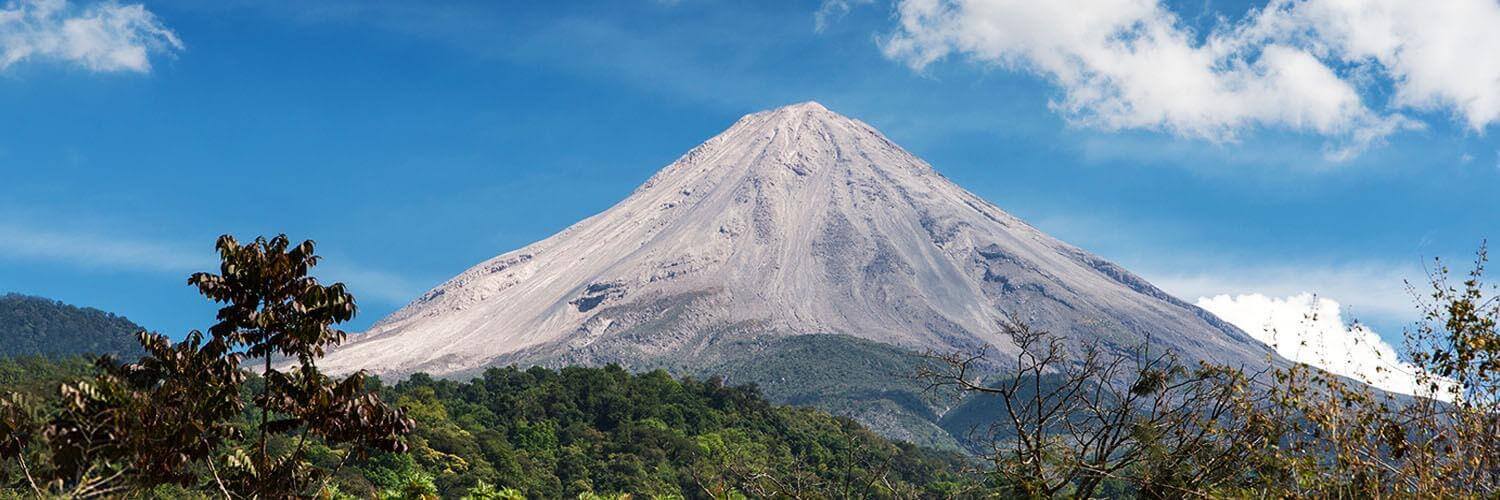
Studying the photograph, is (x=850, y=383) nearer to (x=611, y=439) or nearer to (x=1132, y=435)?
(x=611, y=439)

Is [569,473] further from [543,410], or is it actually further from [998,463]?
[998,463]

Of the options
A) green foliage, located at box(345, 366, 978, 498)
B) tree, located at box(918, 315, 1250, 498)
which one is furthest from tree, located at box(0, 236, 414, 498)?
green foliage, located at box(345, 366, 978, 498)

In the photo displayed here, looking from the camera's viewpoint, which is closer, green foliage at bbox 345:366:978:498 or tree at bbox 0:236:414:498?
tree at bbox 0:236:414:498

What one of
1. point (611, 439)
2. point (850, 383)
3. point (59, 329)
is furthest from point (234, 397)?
point (850, 383)

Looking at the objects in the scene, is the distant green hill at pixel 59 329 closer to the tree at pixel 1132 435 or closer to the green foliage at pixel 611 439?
the green foliage at pixel 611 439

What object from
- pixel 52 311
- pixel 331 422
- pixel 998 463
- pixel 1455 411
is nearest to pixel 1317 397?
pixel 1455 411

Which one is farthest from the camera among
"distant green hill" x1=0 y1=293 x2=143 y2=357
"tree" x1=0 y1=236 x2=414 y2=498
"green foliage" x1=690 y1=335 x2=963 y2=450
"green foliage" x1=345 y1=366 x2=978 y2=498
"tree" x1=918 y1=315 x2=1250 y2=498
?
"green foliage" x1=690 y1=335 x2=963 y2=450

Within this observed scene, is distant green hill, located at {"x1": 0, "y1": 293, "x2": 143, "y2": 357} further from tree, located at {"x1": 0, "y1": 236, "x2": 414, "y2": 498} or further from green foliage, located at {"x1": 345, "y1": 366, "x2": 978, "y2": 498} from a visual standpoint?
tree, located at {"x1": 0, "y1": 236, "x2": 414, "y2": 498}
